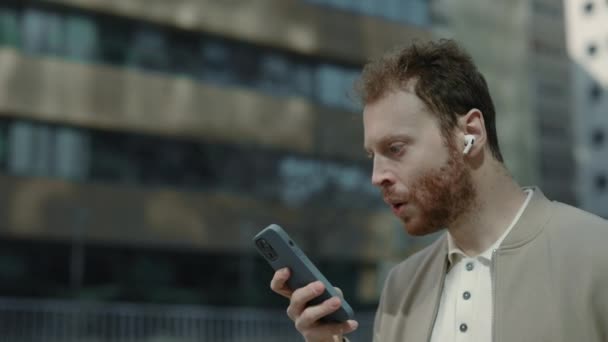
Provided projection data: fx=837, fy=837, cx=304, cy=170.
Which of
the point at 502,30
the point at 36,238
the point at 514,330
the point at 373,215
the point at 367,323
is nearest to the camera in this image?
the point at 514,330

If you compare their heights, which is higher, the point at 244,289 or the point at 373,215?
the point at 373,215

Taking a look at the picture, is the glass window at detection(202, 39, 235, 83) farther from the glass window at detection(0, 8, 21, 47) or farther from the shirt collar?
the shirt collar

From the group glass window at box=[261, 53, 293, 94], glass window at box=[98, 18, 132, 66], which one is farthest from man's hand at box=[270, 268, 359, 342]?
glass window at box=[261, 53, 293, 94]

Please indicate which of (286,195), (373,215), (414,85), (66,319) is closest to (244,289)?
Result: (286,195)

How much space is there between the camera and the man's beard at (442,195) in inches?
94.9

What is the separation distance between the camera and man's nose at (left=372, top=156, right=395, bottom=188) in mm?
2430

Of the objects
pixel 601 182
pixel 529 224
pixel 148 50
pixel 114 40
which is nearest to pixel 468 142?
pixel 529 224

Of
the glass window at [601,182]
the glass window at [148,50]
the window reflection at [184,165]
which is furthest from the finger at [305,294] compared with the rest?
the glass window at [601,182]

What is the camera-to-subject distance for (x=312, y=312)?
241 centimetres

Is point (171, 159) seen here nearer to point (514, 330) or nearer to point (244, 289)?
point (244, 289)

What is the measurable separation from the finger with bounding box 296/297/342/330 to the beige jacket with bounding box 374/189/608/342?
0.29 metres

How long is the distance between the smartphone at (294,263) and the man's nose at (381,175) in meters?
0.31

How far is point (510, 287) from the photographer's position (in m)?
2.29

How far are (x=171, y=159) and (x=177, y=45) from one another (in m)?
4.03
